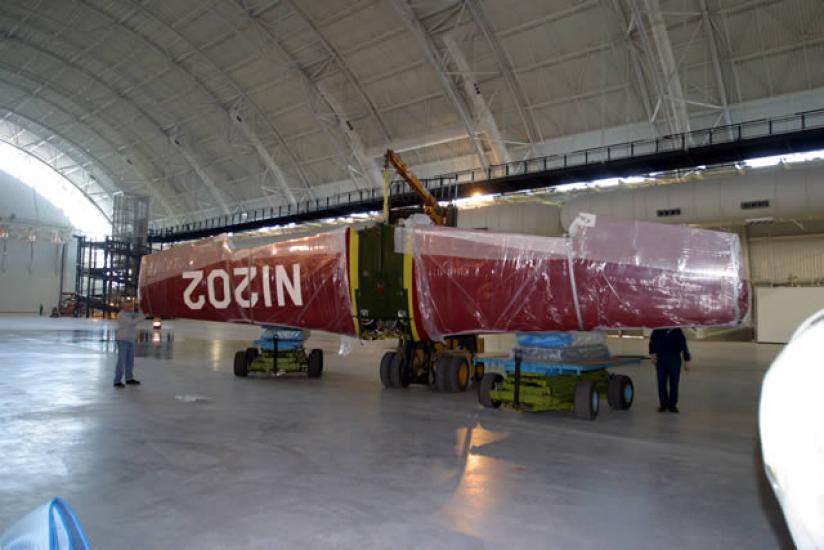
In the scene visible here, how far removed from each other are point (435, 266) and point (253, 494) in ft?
16.5

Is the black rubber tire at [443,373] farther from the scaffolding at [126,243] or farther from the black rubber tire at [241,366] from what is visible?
the scaffolding at [126,243]

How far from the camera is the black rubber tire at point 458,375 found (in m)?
11.6

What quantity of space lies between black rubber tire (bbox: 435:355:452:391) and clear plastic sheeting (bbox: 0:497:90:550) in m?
10.1

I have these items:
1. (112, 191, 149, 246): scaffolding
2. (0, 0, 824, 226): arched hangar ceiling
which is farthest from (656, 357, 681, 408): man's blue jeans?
(112, 191, 149, 246): scaffolding

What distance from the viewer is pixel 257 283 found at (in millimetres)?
10453

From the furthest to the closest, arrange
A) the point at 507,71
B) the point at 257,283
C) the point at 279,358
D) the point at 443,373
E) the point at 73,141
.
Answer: the point at 73,141 < the point at 507,71 < the point at 279,358 < the point at 443,373 < the point at 257,283

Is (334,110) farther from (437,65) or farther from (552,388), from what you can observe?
(552,388)

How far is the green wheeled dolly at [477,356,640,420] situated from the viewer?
8.83 metres

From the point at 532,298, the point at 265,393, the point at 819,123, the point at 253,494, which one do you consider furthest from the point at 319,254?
the point at 819,123

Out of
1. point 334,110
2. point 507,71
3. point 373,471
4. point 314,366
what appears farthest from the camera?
point 334,110

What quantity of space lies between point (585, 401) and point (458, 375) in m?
3.42

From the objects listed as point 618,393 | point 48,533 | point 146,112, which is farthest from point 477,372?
point 146,112

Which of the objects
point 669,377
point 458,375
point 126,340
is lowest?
point 458,375

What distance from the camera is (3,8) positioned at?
3309 cm
